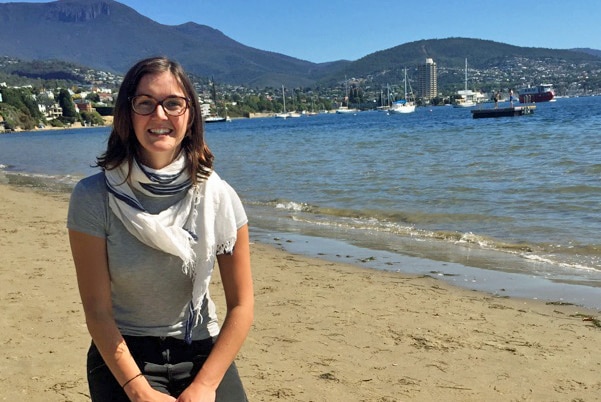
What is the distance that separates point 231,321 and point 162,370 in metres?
0.31

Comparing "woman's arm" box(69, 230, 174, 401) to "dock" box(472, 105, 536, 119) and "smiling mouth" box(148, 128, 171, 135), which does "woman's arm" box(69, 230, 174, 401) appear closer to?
"smiling mouth" box(148, 128, 171, 135)

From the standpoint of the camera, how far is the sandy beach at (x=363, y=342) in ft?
12.3

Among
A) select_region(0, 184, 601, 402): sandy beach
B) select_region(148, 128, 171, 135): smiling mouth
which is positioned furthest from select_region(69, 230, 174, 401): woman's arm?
select_region(0, 184, 601, 402): sandy beach

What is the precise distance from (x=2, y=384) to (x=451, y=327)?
10.7ft

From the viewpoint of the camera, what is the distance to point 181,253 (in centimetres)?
224

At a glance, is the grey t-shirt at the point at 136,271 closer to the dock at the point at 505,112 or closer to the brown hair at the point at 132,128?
the brown hair at the point at 132,128

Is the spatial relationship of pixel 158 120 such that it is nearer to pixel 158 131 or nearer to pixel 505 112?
pixel 158 131

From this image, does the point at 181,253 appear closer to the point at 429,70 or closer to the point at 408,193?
the point at 408,193

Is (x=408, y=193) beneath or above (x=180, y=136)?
beneath

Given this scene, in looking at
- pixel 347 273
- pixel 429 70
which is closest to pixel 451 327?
pixel 347 273

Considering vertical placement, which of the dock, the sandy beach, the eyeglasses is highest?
the eyeglasses

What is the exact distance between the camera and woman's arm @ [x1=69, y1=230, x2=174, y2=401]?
2225mm

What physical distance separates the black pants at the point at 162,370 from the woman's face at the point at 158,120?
73cm

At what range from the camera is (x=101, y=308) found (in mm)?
2281
